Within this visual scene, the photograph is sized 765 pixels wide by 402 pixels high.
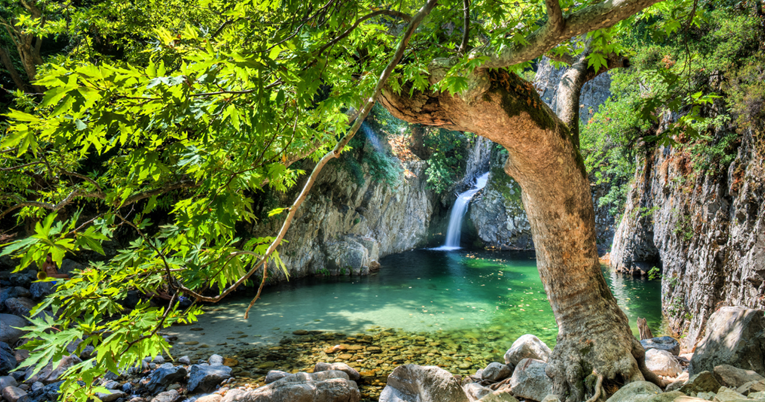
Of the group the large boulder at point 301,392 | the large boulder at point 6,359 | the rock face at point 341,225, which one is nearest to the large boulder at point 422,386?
the large boulder at point 301,392

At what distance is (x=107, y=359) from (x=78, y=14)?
7384mm

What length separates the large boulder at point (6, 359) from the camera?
5.04m

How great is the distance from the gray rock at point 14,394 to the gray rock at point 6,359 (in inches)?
28.8

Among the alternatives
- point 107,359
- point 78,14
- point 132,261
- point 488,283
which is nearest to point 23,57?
point 78,14

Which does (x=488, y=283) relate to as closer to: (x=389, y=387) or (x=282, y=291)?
(x=282, y=291)

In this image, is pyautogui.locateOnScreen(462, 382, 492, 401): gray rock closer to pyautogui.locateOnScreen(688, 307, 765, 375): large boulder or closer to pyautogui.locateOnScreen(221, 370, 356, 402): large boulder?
pyautogui.locateOnScreen(221, 370, 356, 402): large boulder

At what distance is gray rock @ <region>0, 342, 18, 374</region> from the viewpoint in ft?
16.5

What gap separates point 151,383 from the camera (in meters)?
→ 4.92

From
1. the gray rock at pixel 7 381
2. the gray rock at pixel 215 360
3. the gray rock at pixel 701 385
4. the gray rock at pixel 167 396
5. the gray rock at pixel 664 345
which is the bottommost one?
the gray rock at pixel 167 396

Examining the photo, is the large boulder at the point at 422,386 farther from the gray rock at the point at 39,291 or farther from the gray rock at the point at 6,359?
the gray rock at the point at 39,291

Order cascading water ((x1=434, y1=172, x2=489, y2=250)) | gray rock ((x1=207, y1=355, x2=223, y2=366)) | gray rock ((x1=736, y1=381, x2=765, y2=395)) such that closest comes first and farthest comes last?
1. gray rock ((x1=736, y1=381, x2=765, y2=395))
2. gray rock ((x1=207, y1=355, x2=223, y2=366))
3. cascading water ((x1=434, y1=172, x2=489, y2=250))

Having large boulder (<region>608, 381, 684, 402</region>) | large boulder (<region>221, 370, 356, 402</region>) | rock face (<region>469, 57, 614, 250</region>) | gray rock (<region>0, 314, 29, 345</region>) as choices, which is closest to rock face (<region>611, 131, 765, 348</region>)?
large boulder (<region>608, 381, 684, 402</region>)

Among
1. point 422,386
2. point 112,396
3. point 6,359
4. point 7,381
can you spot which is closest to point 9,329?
point 6,359

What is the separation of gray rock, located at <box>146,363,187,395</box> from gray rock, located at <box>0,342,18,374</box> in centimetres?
185
